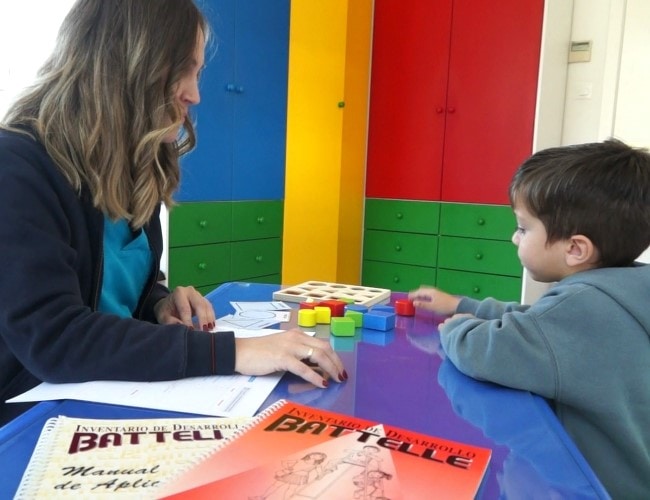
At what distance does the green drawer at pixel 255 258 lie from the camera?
9.70 ft

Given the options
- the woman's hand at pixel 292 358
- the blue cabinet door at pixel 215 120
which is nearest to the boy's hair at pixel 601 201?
the woman's hand at pixel 292 358

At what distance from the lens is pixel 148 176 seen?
3.29ft

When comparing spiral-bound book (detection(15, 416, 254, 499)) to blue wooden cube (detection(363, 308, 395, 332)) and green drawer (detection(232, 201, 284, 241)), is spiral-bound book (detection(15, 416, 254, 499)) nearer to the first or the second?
blue wooden cube (detection(363, 308, 395, 332))

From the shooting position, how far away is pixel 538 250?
1027 millimetres

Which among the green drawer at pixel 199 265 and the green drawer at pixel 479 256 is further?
the green drawer at pixel 479 256

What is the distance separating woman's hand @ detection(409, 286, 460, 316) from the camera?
4.00ft

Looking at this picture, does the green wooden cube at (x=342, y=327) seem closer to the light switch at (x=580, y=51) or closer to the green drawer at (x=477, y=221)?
the green drawer at (x=477, y=221)

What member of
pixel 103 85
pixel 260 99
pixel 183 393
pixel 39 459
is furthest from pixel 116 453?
pixel 260 99

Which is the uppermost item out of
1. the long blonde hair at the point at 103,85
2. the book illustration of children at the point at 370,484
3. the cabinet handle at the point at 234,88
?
the cabinet handle at the point at 234,88

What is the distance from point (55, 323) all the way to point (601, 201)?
83 centimetres

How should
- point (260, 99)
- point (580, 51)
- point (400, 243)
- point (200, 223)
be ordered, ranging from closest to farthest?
point (200, 223) → point (260, 99) → point (580, 51) → point (400, 243)

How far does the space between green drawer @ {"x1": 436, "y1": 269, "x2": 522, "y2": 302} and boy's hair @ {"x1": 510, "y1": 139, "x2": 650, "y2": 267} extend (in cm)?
212

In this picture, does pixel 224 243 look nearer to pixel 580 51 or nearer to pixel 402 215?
pixel 402 215

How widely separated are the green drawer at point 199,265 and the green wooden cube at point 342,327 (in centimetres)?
168
